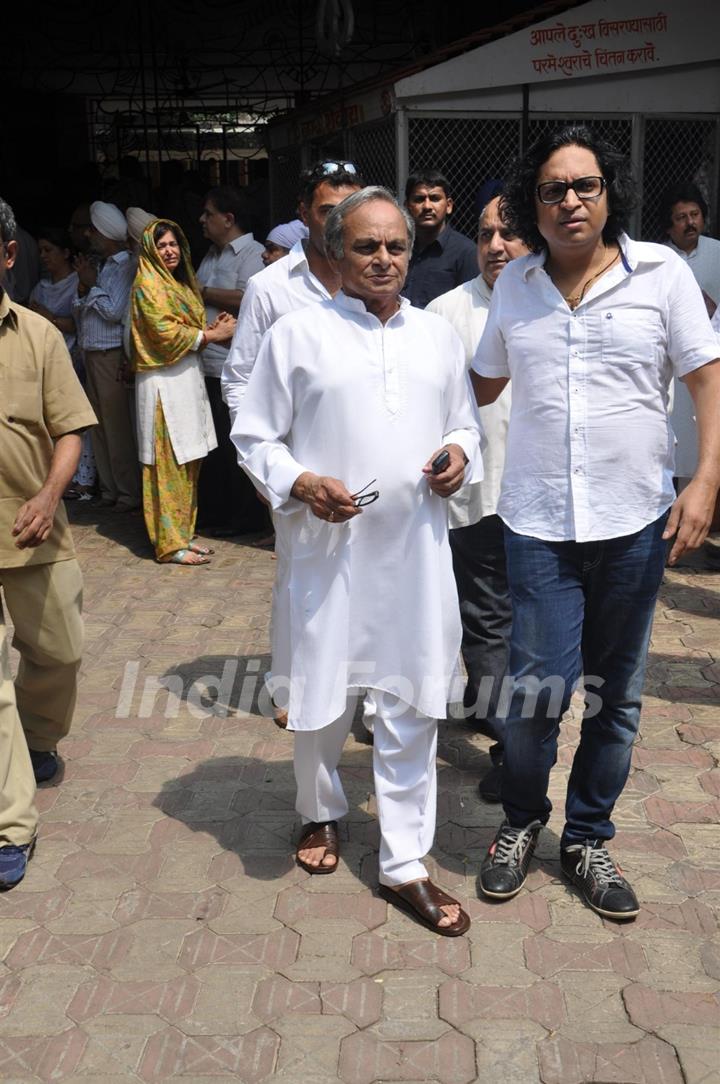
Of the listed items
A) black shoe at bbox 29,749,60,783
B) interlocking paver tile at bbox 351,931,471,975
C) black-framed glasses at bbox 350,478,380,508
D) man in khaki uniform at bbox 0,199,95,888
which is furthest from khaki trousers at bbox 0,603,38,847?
black-framed glasses at bbox 350,478,380,508

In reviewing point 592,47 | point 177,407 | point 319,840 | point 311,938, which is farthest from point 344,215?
point 592,47

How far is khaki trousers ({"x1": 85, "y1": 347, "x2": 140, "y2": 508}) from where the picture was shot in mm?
8523

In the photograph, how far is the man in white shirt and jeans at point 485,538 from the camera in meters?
4.02

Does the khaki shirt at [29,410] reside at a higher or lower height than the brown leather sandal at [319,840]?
higher

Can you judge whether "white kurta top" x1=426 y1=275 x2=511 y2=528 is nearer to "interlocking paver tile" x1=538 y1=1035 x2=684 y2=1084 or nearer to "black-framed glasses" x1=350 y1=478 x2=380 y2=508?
"black-framed glasses" x1=350 y1=478 x2=380 y2=508

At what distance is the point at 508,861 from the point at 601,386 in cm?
138

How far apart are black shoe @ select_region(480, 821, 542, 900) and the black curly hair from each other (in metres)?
1.64

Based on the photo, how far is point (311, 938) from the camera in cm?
329

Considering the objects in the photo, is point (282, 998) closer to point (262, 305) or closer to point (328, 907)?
point (328, 907)

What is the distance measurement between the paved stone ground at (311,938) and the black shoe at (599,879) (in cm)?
5

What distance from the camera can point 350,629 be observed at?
3.32m

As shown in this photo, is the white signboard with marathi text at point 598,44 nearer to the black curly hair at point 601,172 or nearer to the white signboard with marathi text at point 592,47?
the white signboard with marathi text at point 592,47

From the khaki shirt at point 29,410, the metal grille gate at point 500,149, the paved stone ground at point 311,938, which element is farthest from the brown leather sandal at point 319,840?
the metal grille gate at point 500,149

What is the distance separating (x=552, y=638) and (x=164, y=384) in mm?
4496
